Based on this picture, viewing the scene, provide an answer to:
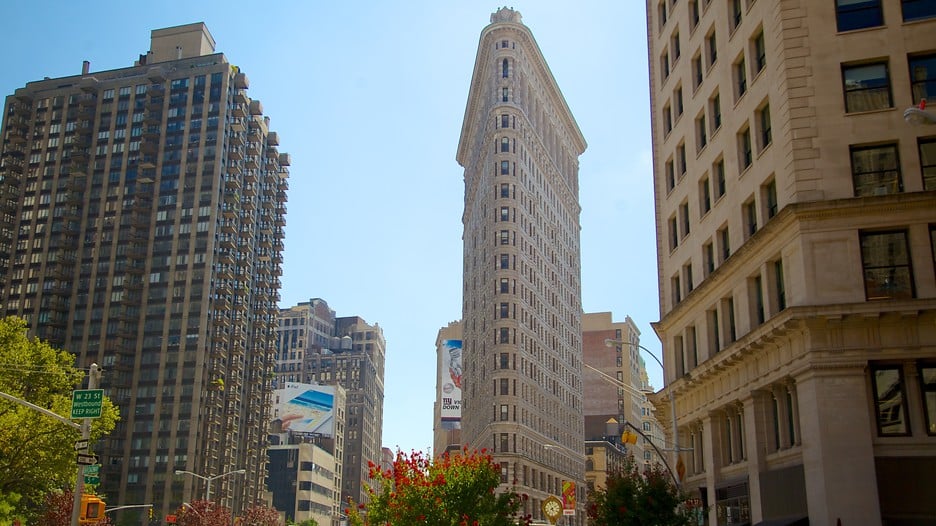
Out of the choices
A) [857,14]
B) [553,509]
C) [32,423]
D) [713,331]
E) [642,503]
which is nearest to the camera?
[857,14]

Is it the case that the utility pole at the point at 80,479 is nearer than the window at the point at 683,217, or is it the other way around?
the utility pole at the point at 80,479

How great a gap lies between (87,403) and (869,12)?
97.7 feet

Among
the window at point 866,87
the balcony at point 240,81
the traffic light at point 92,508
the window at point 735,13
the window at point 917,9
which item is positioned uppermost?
the balcony at point 240,81

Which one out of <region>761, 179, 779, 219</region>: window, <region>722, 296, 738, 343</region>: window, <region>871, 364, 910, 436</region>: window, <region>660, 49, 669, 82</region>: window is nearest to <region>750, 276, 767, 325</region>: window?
<region>722, 296, 738, 343</region>: window

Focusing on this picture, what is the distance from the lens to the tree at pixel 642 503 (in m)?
34.9

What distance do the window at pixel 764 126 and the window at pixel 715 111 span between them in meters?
5.01

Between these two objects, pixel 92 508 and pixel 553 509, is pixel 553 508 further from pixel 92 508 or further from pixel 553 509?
pixel 92 508

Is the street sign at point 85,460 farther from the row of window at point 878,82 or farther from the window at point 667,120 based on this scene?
the window at point 667,120

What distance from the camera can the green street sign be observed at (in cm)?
3031

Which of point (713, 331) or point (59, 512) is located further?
point (59, 512)

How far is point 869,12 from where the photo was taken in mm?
32000

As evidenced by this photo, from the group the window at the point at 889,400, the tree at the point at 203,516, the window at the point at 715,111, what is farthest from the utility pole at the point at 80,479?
the tree at the point at 203,516

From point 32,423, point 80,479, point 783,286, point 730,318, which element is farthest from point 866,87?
point 32,423

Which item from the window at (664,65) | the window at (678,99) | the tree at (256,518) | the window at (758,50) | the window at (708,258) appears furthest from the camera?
the tree at (256,518)
